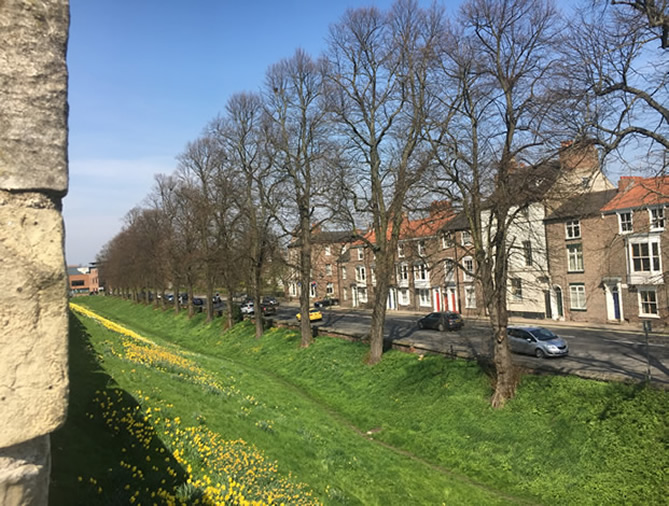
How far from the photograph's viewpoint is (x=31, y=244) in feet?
6.86

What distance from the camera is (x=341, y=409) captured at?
64.7ft

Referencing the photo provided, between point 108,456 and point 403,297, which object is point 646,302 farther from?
point 108,456

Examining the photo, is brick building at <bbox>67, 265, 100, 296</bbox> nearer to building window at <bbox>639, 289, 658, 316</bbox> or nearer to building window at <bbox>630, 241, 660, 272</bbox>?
building window at <bbox>630, 241, 660, 272</bbox>

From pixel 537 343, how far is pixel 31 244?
23703 mm

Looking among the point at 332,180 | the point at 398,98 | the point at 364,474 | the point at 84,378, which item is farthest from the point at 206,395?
the point at 398,98

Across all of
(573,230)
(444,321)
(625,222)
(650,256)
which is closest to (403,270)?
(444,321)

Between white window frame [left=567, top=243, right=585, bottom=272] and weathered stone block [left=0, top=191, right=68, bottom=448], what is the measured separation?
40.6 m

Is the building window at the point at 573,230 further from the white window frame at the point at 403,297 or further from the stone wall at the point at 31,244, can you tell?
the stone wall at the point at 31,244

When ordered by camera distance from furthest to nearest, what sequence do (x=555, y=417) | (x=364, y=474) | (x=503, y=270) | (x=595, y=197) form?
(x=595, y=197)
(x=503, y=270)
(x=555, y=417)
(x=364, y=474)

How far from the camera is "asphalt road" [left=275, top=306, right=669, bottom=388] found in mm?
17188

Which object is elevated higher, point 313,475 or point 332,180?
point 332,180

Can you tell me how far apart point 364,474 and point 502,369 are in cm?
686

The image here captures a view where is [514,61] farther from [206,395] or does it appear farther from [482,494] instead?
[206,395]

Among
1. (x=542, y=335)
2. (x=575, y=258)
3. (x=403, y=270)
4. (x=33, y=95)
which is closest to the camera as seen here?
(x=33, y=95)
